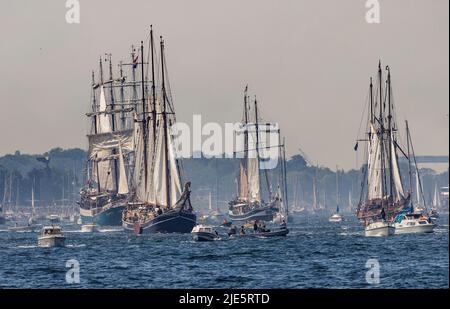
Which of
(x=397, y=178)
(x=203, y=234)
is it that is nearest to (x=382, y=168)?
(x=397, y=178)

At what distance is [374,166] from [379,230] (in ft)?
117

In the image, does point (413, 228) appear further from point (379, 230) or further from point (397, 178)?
point (397, 178)

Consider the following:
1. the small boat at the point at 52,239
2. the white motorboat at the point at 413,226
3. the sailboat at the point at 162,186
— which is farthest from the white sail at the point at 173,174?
the small boat at the point at 52,239

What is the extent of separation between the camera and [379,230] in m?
132

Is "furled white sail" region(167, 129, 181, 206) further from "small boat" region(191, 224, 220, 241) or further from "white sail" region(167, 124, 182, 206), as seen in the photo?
"small boat" region(191, 224, 220, 241)

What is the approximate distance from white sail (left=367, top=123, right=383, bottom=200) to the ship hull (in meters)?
27.6

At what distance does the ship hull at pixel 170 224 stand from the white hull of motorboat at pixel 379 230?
23.8 m

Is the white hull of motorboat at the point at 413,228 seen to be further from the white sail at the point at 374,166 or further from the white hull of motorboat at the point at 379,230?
the white sail at the point at 374,166

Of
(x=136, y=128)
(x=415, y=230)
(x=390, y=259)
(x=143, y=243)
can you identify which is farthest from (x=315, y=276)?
(x=136, y=128)

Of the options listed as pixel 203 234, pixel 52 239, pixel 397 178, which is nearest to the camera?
pixel 52 239

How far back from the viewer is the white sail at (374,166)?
546 feet

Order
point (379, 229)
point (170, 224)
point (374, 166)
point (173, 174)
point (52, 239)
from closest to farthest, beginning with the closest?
point (52, 239) < point (379, 229) < point (170, 224) < point (173, 174) < point (374, 166)
